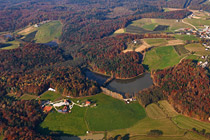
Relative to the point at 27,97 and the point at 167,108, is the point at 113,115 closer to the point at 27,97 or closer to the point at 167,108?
the point at 167,108

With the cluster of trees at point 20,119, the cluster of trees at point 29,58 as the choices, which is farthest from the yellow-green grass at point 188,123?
the cluster of trees at point 29,58

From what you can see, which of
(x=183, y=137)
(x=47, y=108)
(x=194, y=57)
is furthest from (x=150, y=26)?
(x=183, y=137)

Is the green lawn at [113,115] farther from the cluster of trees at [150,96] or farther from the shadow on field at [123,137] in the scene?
the shadow on field at [123,137]

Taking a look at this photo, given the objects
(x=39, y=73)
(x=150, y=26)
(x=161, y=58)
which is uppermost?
(x=150, y=26)

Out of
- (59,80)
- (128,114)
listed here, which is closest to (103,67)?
(59,80)

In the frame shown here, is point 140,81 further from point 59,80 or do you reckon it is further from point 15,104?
point 15,104

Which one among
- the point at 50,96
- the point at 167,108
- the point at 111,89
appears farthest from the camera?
the point at 111,89
